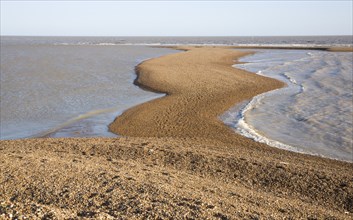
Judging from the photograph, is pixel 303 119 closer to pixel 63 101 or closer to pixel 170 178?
pixel 170 178

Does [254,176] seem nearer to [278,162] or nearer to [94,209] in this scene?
[278,162]

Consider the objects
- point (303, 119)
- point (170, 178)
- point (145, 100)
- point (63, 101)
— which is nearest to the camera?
point (170, 178)

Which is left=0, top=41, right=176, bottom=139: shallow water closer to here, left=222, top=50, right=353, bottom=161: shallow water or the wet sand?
the wet sand

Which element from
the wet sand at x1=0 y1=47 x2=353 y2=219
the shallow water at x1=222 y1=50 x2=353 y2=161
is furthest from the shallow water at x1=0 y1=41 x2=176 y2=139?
the shallow water at x1=222 y1=50 x2=353 y2=161

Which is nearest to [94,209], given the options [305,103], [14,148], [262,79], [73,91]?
[14,148]

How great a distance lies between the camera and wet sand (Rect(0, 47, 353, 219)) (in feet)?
21.9

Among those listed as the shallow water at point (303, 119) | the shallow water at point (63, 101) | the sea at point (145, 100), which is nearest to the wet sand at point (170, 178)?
the shallow water at point (303, 119)

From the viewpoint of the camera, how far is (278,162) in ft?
34.0

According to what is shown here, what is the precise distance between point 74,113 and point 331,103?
13474 millimetres

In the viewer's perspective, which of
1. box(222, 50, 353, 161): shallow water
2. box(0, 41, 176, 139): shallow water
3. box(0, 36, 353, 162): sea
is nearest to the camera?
box(222, 50, 353, 161): shallow water

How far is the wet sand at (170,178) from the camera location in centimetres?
668

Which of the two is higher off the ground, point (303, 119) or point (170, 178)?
point (170, 178)

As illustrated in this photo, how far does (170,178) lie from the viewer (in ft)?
28.3

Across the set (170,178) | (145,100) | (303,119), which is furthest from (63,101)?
(170,178)
